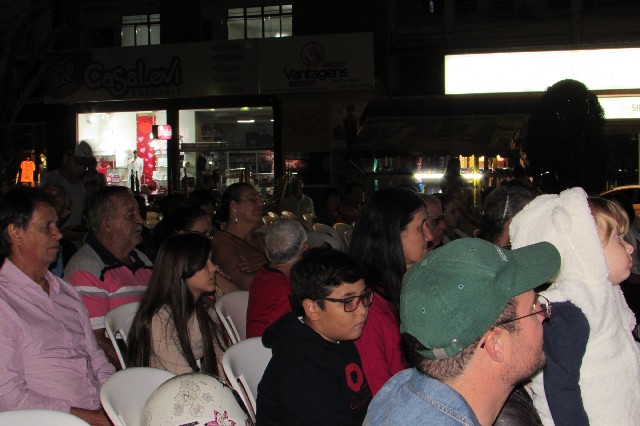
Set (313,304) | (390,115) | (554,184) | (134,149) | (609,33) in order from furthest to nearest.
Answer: (134,149) → (609,33) → (390,115) → (554,184) → (313,304)

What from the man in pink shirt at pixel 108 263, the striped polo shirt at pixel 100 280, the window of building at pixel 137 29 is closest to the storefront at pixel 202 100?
the window of building at pixel 137 29

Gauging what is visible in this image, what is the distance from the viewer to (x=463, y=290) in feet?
5.64

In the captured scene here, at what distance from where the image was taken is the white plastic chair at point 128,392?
10.1ft

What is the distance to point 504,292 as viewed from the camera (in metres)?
1.74

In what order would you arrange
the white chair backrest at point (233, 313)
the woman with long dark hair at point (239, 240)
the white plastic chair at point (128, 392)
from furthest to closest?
the woman with long dark hair at point (239, 240)
the white chair backrest at point (233, 313)
the white plastic chair at point (128, 392)

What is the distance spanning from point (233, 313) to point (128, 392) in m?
2.00

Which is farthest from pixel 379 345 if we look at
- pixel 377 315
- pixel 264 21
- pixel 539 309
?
pixel 264 21

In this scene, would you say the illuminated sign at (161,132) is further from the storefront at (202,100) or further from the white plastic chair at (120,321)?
the white plastic chair at (120,321)

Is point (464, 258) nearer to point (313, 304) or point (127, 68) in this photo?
point (313, 304)

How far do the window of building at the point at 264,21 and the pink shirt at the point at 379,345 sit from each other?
17430 millimetres

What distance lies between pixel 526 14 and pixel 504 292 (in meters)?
18.3

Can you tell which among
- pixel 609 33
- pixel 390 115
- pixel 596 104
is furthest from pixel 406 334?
pixel 609 33

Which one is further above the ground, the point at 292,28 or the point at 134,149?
the point at 292,28

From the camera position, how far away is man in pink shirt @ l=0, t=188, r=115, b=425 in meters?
3.75
